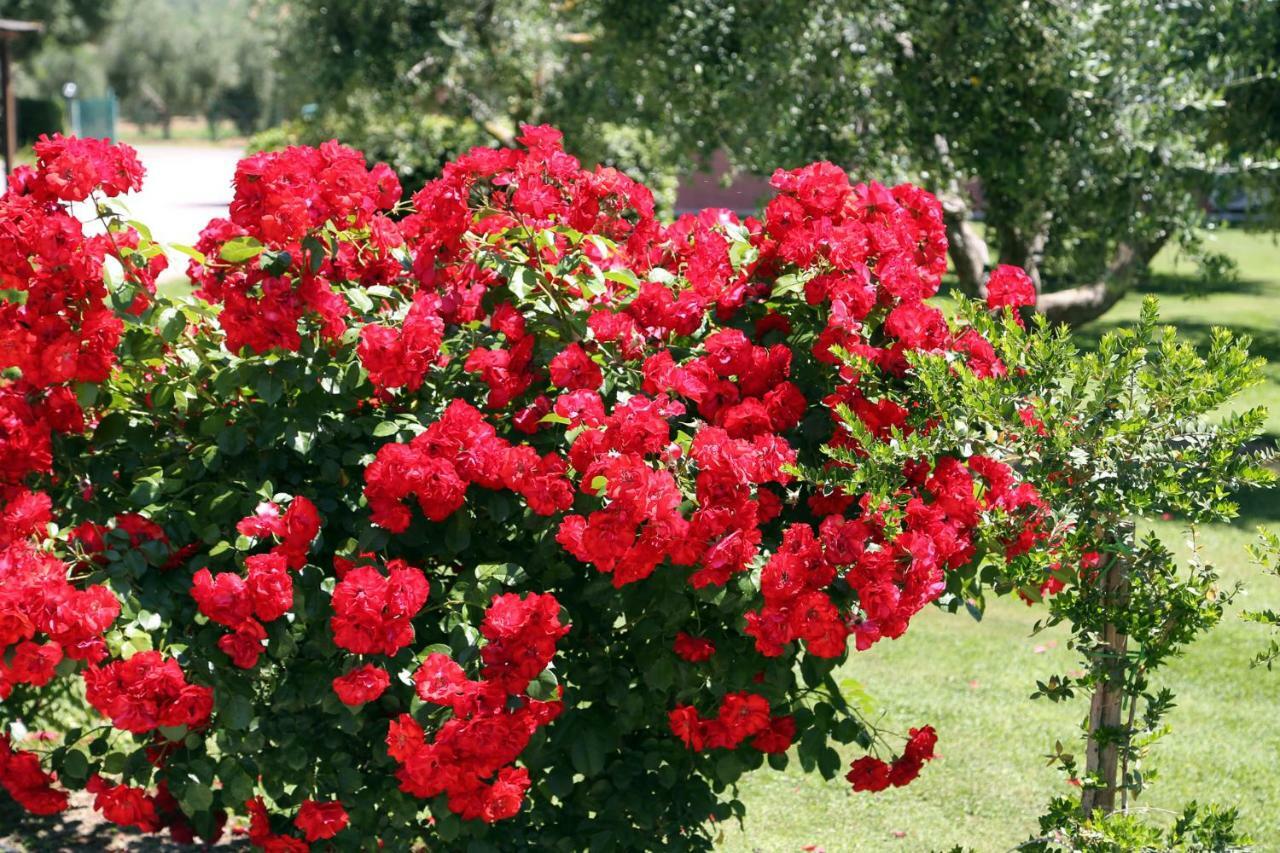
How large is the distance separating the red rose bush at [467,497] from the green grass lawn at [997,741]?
3.45 ft

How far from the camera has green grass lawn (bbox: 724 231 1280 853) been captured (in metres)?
4.07

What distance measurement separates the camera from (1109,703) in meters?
2.87

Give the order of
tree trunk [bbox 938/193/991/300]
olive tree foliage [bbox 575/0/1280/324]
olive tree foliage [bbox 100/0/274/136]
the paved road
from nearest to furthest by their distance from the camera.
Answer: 1. olive tree foliage [bbox 575/0/1280/324]
2. tree trunk [bbox 938/193/991/300]
3. the paved road
4. olive tree foliage [bbox 100/0/274/136]

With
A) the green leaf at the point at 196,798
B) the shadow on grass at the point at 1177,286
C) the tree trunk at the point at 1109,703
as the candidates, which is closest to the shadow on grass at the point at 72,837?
the green leaf at the point at 196,798

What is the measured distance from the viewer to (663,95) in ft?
28.1

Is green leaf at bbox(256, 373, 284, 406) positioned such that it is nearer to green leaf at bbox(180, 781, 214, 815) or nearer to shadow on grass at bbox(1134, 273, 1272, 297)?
green leaf at bbox(180, 781, 214, 815)

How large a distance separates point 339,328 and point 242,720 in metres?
0.81

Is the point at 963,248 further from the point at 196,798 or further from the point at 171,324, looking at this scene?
the point at 196,798

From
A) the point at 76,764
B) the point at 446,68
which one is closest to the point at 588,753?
the point at 76,764

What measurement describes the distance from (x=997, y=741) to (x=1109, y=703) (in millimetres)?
1917

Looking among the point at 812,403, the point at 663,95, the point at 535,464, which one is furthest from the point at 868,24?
the point at 535,464

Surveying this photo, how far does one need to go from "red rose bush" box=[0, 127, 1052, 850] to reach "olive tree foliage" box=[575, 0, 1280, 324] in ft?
13.7

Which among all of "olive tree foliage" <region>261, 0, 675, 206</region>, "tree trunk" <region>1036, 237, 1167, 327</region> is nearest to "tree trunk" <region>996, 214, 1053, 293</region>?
"tree trunk" <region>1036, 237, 1167, 327</region>

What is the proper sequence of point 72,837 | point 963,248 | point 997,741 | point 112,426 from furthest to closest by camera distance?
point 963,248 → point 997,741 → point 72,837 → point 112,426
